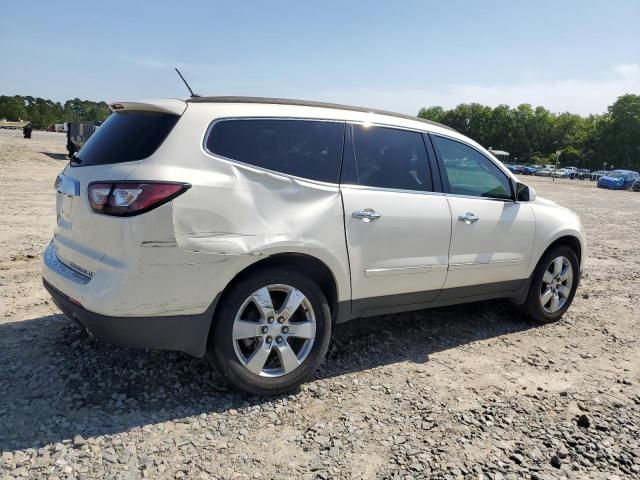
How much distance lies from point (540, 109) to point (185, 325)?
131212 mm

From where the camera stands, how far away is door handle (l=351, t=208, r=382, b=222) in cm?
362

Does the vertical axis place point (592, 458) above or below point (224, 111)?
below

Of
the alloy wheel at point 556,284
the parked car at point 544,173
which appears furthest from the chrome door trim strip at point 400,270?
the parked car at point 544,173

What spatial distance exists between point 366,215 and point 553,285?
2631mm

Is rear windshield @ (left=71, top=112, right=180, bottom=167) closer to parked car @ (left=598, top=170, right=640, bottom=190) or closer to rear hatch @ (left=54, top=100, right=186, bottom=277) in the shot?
rear hatch @ (left=54, top=100, right=186, bottom=277)

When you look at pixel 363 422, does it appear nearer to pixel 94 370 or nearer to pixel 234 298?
pixel 234 298

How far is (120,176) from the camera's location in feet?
9.83

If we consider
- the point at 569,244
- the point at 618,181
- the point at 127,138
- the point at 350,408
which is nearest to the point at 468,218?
the point at 569,244

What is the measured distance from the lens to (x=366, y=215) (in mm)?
3662

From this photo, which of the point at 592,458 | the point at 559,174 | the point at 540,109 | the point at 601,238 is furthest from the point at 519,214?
the point at 540,109

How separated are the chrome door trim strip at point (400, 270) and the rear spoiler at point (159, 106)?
165cm

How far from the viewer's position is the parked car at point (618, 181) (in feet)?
148

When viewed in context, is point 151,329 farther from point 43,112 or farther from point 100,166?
point 43,112

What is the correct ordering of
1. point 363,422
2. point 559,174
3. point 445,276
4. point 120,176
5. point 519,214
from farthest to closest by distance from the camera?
point 559,174, point 519,214, point 445,276, point 363,422, point 120,176
